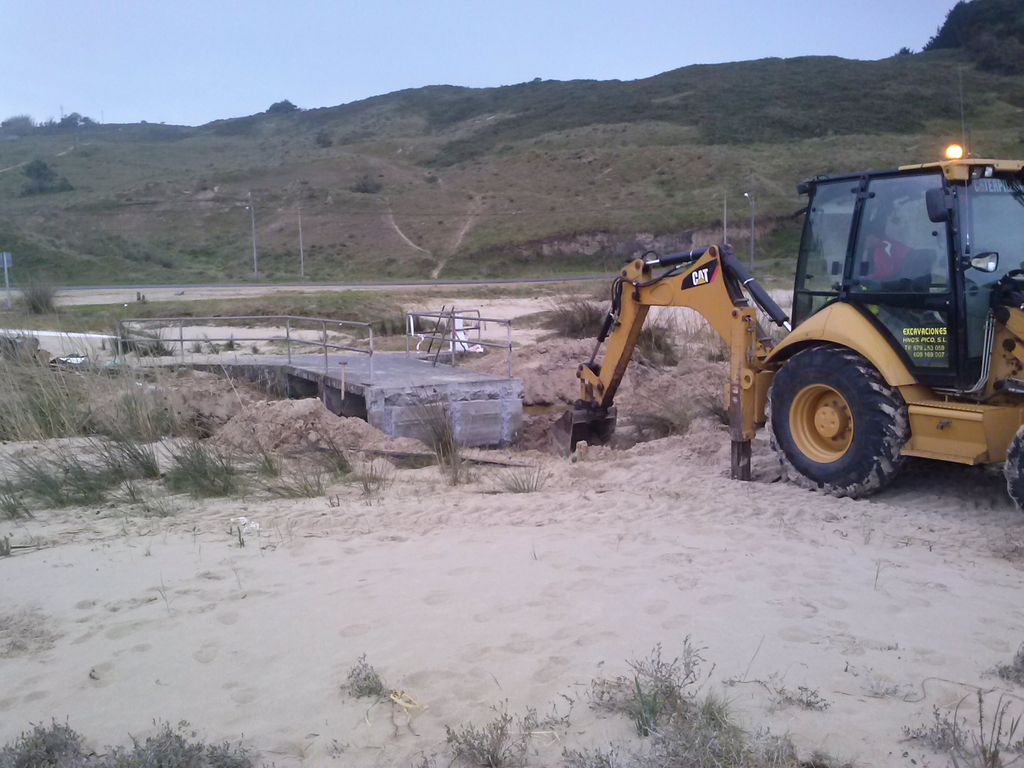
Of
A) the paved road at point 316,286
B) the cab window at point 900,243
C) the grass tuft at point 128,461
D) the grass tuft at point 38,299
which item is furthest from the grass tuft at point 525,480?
the paved road at point 316,286

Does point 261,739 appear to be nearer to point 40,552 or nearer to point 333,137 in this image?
point 40,552

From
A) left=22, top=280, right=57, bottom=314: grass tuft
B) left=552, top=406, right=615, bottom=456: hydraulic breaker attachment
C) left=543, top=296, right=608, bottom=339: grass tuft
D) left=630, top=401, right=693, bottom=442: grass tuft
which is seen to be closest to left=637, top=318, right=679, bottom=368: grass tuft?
left=543, top=296, right=608, bottom=339: grass tuft

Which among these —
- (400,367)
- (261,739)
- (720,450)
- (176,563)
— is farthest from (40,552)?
(400,367)

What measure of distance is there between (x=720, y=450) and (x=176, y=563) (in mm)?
5737

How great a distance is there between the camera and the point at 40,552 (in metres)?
7.17

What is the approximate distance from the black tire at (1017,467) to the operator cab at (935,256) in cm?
65

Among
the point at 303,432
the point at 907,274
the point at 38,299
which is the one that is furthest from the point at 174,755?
the point at 38,299

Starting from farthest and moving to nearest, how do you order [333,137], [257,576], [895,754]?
1. [333,137]
2. [257,576]
3. [895,754]

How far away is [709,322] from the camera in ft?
32.6

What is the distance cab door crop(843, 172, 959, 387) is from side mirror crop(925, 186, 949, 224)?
37cm

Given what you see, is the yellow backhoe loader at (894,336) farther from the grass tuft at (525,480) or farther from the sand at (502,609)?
the grass tuft at (525,480)

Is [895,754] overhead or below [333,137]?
below

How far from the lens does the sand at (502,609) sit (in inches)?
169

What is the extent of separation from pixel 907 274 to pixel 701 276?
97.4 inches
